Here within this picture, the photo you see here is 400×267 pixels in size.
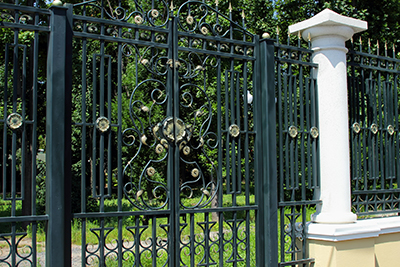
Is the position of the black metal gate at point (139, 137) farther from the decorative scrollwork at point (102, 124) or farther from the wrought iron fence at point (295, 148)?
the wrought iron fence at point (295, 148)

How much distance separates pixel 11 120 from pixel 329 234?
3.36 m

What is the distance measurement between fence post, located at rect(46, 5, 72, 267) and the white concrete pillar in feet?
9.08

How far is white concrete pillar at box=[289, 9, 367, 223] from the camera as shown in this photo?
182 inches

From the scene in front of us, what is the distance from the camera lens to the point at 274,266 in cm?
430

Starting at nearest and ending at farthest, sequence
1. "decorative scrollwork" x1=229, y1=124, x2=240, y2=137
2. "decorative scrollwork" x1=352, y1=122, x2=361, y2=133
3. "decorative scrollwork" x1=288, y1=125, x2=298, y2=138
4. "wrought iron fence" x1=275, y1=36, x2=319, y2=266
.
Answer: "decorative scrollwork" x1=229, y1=124, x2=240, y2=137, "wrought iron fence" x1=275, y1=36, x2=319, y2=266, "decorative scrollwork" x1=288, y1=125, x2=298, y2=138, "decorative scrollwork" x1=352, y1=122, x2=361, y2=133

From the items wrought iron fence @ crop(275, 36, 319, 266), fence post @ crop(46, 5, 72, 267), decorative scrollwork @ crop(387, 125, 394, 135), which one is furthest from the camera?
decorative scrollwork @ crop(387, 125, 394, 135)

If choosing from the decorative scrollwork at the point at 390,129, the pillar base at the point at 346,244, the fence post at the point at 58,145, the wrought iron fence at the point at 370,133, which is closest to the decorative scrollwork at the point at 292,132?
the wrought iron fence at the point at 370,133

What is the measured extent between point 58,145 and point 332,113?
3.03 m

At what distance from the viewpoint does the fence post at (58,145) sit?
10.9 feet

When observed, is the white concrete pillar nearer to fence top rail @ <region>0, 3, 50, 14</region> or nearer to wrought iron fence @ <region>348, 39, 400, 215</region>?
wrought iron fence @ <region>348, 39, 400, 215</region>

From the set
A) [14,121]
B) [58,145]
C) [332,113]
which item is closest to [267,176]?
[332,113]

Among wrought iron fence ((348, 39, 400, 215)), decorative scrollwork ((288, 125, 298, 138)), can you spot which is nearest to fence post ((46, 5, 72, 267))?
decorative scrollwork ((288, 125, 298, 138))

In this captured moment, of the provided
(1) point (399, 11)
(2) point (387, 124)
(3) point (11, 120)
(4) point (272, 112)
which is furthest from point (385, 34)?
(3) point (11, 120)

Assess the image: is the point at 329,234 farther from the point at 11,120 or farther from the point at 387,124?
the point at 11,120
